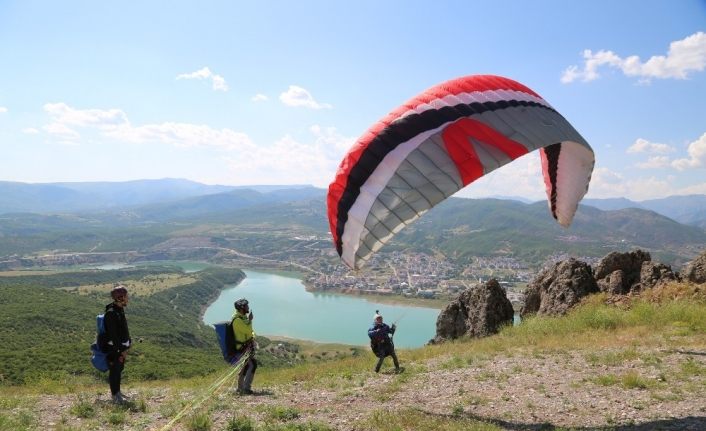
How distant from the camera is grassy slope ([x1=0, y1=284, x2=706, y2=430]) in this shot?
22.0ft

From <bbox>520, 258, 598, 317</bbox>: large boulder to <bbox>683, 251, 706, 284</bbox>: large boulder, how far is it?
2.80 m

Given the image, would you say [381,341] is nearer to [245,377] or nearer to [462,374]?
[462,374]

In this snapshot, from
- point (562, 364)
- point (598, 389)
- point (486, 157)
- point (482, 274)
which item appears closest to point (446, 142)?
point (486, 157)

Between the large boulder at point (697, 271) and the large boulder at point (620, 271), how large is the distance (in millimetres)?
1457

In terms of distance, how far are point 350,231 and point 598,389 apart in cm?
500

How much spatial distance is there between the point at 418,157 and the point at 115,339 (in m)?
6.16

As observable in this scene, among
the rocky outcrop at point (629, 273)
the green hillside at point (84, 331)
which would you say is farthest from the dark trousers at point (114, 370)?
the rocky outcrop at point (629, 273)

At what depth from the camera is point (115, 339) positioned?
319 inches

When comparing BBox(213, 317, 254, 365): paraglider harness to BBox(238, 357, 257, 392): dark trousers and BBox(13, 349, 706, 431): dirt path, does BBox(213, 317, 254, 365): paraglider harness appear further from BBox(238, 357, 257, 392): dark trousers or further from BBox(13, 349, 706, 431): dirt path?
BBox(13, 349, 706, 431): dirt path

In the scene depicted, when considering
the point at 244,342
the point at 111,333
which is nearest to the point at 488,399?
the point at 244,342

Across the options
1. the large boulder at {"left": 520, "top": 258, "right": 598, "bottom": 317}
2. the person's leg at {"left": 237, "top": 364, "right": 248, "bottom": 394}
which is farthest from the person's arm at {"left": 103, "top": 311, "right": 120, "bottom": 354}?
the large boulder at {"left": 520, "top": 258, "right": 598, "bottom": 317}

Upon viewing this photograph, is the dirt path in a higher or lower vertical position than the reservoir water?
higher

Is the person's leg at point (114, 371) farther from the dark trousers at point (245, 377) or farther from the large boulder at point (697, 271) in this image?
the large boulder at point (697, 271)

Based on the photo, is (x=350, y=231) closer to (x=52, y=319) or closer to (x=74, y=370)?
(x=74, y=370)
